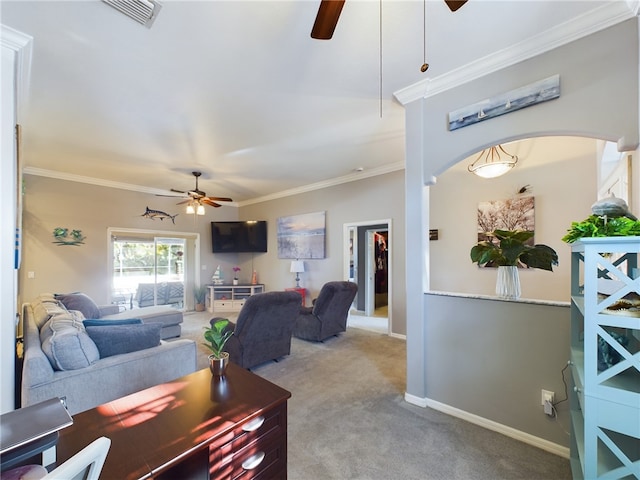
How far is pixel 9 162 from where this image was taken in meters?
1.79

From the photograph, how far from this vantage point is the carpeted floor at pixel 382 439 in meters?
1.77

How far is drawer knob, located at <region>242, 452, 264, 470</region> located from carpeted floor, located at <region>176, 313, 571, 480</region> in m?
0.58

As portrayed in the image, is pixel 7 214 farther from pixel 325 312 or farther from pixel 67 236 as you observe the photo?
pixel 67 236

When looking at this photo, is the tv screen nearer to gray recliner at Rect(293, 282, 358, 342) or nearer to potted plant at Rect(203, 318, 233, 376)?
gray recliner at Rect(293, 282, 358, 342)

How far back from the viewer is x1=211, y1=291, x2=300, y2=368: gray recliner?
10.3 feet

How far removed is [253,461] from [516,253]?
212 centimetres

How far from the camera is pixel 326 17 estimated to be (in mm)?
1232

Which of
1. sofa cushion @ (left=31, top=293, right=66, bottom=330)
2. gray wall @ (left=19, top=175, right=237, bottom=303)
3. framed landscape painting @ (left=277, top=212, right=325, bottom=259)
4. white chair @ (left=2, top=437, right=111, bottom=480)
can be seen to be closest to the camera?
white chair @ (left=2, top=437, right=111, bottom=480)

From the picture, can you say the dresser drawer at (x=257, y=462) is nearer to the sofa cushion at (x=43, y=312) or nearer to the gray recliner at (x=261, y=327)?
the gray recliner at (x=261, y=327)

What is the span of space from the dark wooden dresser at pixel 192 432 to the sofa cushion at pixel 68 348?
35.2 inches

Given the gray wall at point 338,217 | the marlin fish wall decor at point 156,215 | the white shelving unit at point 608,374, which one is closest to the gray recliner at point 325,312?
the gray wall at point 338,217

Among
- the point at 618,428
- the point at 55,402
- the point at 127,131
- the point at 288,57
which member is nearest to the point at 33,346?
the point at 55,402

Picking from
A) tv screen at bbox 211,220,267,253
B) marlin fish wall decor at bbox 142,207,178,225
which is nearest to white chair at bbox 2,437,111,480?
marlin fish wall decor at bbox 142,207,178,225

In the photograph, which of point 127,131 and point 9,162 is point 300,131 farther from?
point 9,162
